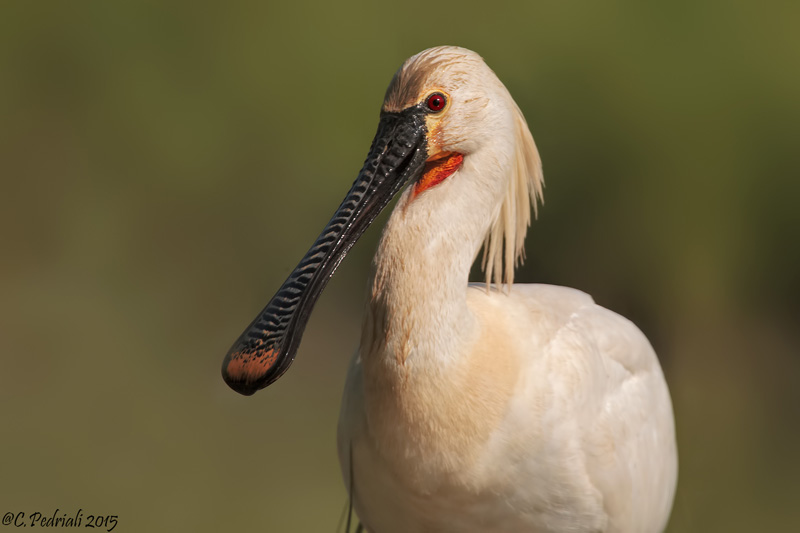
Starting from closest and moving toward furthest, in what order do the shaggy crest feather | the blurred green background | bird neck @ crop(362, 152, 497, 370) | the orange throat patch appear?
bird neck @ crop(362, 152, 497, 370) < the orange throat patch < the shaggy crest feather < the blurred green background

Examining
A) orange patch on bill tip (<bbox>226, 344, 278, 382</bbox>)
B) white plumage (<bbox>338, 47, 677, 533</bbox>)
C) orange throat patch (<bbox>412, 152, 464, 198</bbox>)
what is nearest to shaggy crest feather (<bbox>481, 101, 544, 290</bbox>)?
white plumage (<bbox>338, 47, 677, 533</bbox>)

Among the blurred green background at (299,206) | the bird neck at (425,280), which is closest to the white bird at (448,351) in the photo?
the bird neck at (425,280)

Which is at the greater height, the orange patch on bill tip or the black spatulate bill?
the black spatulate bill

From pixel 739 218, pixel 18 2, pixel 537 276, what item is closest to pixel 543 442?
pixel 537 276

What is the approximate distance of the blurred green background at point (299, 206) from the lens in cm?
533

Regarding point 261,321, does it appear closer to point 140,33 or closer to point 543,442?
point 543,442

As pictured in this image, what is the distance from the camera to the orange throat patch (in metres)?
2.28

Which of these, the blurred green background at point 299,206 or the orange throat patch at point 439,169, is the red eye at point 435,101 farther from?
the blurred green background at point 299,206

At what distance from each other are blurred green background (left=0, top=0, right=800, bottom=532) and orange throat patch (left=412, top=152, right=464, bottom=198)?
2867mm

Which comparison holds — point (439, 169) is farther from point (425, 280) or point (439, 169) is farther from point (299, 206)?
point (299, 206)

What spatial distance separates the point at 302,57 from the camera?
18.7ft

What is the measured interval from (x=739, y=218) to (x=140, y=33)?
3.24 metres

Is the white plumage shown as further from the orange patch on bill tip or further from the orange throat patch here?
Answer: the orange patch on bill tip

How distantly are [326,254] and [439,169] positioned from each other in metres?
0.29
